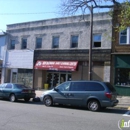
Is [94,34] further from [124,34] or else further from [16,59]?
[16,59]

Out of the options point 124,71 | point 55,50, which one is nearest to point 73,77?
point 55,50

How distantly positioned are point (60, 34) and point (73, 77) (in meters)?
5.13

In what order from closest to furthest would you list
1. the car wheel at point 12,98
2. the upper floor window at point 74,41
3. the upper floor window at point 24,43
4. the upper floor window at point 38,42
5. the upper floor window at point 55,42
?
the car wheel at point 12,98
the upper floor window at point 74,41
the upper floor window at point 55,42
the upper floor window at point 38,42
the upper floor window at point 24,43

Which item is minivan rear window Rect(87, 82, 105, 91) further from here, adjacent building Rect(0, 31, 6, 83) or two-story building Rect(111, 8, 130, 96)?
adjacent building Rect(0, 31, 6, 83)

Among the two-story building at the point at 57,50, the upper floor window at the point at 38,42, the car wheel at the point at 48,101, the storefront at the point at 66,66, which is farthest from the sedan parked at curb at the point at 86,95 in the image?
the upper floor window at the point at 38,42

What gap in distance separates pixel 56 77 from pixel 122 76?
7.64 meters

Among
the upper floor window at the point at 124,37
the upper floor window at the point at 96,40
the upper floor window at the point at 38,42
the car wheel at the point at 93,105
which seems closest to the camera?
the car wheel at the point at 93,105

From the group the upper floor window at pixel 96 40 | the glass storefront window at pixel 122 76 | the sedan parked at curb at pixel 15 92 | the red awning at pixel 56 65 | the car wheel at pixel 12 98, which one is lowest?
the car wheel at pixel 12 98

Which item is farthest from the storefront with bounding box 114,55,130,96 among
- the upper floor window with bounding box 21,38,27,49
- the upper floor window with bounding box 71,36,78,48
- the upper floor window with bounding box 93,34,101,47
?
the upper floor window with bounding box 21,38,27,49

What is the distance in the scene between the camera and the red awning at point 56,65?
2309cm

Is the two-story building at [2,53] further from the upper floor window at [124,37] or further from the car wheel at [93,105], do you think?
the car wheel at [93,105]

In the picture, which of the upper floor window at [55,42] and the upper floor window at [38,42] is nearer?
the upper floor window at [55,42]

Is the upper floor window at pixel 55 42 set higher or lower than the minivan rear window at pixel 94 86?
higher

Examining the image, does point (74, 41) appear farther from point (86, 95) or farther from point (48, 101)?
point (86, 95)
